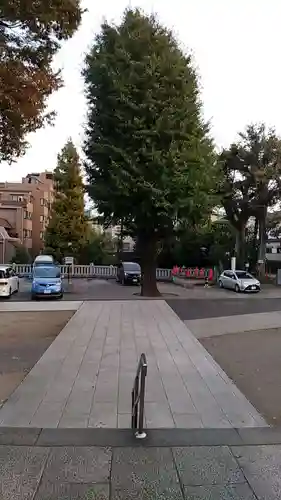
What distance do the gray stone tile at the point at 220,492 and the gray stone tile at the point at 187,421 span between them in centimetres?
148

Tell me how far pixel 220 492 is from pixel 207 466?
47cm

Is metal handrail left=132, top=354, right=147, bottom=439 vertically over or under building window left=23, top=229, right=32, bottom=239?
under

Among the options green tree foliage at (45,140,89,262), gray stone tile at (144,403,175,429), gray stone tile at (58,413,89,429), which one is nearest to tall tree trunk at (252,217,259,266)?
green tree foliage at (45,140,89,262)

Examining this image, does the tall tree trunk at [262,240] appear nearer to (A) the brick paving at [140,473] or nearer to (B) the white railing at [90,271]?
(B) the white railing at [90,271]

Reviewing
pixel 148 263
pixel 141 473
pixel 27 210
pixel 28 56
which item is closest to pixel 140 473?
pixel 141 473

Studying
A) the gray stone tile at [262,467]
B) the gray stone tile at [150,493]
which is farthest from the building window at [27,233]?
the gray stone tile at [150,493]

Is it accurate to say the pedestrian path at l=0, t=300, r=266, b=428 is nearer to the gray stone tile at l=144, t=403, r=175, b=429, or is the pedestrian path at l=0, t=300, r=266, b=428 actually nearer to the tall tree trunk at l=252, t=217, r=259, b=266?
the gray stone tile at l=144, t=403, r=175, b=429

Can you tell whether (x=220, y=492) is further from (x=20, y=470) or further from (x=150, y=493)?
(x=20, y=470)

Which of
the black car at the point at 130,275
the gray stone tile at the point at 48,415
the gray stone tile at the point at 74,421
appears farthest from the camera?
the black car at the point at 130,275

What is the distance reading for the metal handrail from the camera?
4543 millimetres

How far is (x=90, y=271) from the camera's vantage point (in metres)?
40.2

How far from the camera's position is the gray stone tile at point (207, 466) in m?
3.72

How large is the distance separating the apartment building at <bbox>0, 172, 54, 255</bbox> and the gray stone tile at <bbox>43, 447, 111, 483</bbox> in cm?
4788

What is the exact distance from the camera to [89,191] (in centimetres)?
2198
